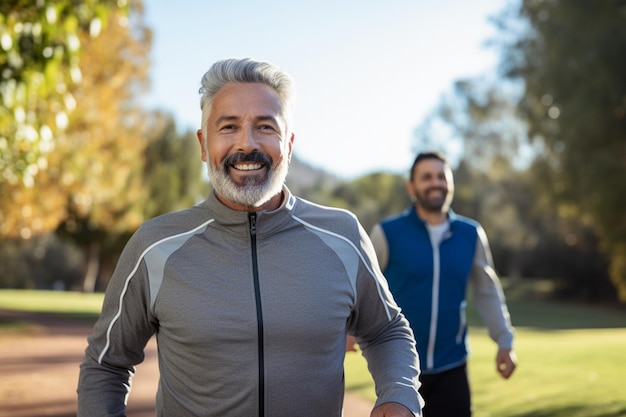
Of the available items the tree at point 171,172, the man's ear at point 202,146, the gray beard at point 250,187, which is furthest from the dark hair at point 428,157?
the tree at point 171,172

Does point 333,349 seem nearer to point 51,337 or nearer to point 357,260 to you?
point 357,260

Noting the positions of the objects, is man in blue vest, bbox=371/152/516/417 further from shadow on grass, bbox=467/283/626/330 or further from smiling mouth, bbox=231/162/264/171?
shadow on grass, bbox=467/283/626/330

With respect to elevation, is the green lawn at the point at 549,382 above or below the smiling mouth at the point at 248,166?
below

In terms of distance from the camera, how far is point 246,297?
2727mm

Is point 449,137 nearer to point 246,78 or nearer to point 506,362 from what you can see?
point 506,362

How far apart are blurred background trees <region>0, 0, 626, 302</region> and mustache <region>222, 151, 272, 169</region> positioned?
126 cm

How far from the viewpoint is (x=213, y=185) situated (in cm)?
296

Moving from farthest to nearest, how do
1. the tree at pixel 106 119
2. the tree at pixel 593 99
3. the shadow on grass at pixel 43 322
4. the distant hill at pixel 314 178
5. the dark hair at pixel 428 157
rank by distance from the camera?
the distant hill at pixel 314 178 < the shadow on grass at pixel 43 322 < the tree at pixel 106 119 < the tree at pixel 593 99 < the dark hair at pixel 428 157

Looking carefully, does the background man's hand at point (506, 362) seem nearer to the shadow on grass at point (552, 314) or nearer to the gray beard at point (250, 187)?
the gray beard at point (250, 187)

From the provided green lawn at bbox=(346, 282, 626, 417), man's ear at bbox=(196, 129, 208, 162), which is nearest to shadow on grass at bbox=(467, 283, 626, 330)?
green lawn at bbox=(346, 282, 626, 417)

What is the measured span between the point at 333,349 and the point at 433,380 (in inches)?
124

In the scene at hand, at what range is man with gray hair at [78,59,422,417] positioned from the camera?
2709 mm

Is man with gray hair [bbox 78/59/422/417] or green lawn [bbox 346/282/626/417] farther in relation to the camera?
green lawn [bbox 346/282/626/417]

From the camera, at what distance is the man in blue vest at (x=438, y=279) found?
18.9 feet
